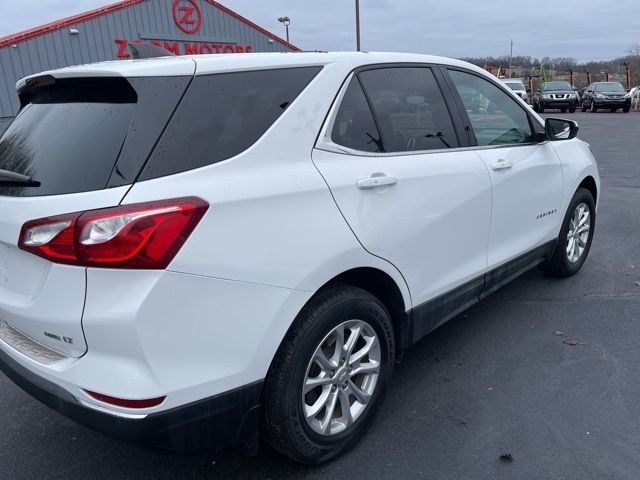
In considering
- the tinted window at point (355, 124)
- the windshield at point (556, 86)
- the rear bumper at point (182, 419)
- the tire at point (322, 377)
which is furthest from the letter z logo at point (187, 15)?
the rear bumper at point (182, 419)

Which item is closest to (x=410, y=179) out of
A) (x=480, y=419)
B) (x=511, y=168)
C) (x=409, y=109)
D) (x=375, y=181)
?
(x=375, y=181)

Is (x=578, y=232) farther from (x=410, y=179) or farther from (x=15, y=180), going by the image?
(x=15, y=180)

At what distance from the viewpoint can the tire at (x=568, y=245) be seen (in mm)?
4418

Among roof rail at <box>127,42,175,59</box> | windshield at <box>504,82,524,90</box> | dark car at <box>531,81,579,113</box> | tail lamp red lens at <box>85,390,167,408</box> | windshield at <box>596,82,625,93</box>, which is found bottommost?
dark car at <box>531,81,579,113</box>

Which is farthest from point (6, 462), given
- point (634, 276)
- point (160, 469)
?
point (634, 276)

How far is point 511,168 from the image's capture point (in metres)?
3.48

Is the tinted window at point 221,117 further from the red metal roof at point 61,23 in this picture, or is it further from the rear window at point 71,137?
the red metal roof at point 61,23

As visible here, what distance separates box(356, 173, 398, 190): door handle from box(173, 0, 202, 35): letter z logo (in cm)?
2340

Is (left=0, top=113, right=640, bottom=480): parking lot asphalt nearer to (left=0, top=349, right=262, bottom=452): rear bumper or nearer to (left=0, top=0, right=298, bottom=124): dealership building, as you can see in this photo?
(left=0, top=349, right=262, bottom=452): rear bumper

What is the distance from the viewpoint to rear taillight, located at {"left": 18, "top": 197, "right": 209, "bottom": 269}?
1794mm

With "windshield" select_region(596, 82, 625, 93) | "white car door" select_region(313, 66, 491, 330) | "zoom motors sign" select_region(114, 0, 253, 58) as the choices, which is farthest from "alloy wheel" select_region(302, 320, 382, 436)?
"windshield" select_region(596, 82, 625, 93)

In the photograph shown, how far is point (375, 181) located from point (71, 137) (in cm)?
125

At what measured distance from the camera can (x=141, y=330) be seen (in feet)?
5.86

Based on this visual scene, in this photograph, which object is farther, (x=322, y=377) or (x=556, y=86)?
(x=556, y=86)
